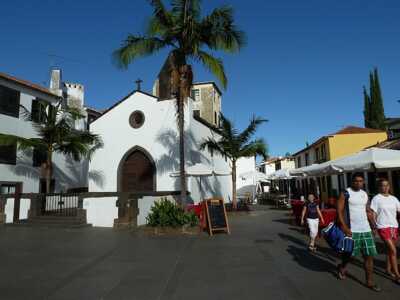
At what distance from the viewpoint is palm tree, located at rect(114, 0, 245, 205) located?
11.3 metres

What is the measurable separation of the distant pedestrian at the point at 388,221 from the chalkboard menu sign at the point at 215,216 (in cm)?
617

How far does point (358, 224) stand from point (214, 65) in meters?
8.04

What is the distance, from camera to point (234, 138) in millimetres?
18062

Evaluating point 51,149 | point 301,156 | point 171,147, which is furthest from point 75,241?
point 301,156

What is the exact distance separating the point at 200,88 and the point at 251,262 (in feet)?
124

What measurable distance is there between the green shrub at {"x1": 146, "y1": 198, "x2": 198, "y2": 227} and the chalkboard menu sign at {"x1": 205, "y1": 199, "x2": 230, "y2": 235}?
→ 0.62 metres

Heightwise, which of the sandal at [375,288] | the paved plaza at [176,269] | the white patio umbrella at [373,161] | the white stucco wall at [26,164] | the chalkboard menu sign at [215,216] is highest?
the white stucco wall at [26,164]

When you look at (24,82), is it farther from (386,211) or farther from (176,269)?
(386,211)

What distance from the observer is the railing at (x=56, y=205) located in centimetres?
1500

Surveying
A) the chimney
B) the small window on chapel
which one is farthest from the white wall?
the chimney

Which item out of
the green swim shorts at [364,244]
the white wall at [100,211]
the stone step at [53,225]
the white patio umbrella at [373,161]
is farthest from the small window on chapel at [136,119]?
the green swim shorts at [364,244]

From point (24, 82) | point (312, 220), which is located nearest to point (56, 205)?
point (24, 82)

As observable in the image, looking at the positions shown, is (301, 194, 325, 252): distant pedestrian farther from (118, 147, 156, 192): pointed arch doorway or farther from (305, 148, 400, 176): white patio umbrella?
(118, 147, 156, 192): pointed arch doorway

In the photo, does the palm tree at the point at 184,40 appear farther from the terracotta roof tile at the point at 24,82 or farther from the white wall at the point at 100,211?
the terracotta roof tile at the point at 24,82
